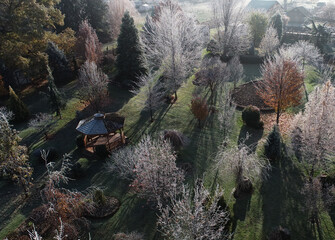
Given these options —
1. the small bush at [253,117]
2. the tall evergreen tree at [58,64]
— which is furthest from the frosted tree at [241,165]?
the tall evergreen tree at [58,64]

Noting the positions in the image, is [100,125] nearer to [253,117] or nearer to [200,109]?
[200,109]

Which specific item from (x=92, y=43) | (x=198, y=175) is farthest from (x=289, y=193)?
(x=92, y=43)

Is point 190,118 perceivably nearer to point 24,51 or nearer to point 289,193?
point 289,193

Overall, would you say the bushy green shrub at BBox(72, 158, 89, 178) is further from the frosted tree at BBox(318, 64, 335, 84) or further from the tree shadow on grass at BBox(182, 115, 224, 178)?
the frosted tree at BBox(318, 64, 335, 84)

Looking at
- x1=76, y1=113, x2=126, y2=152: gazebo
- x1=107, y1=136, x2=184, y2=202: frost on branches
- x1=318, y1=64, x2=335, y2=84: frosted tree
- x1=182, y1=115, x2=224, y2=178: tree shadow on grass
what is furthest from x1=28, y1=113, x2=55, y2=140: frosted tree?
x1=318, y1=64, x2=335, y2=84: frosted tree

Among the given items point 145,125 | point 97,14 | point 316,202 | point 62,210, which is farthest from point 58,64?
point 316,202

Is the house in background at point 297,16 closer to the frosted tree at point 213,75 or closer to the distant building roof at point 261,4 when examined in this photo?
the distant building roof at point 261,4
